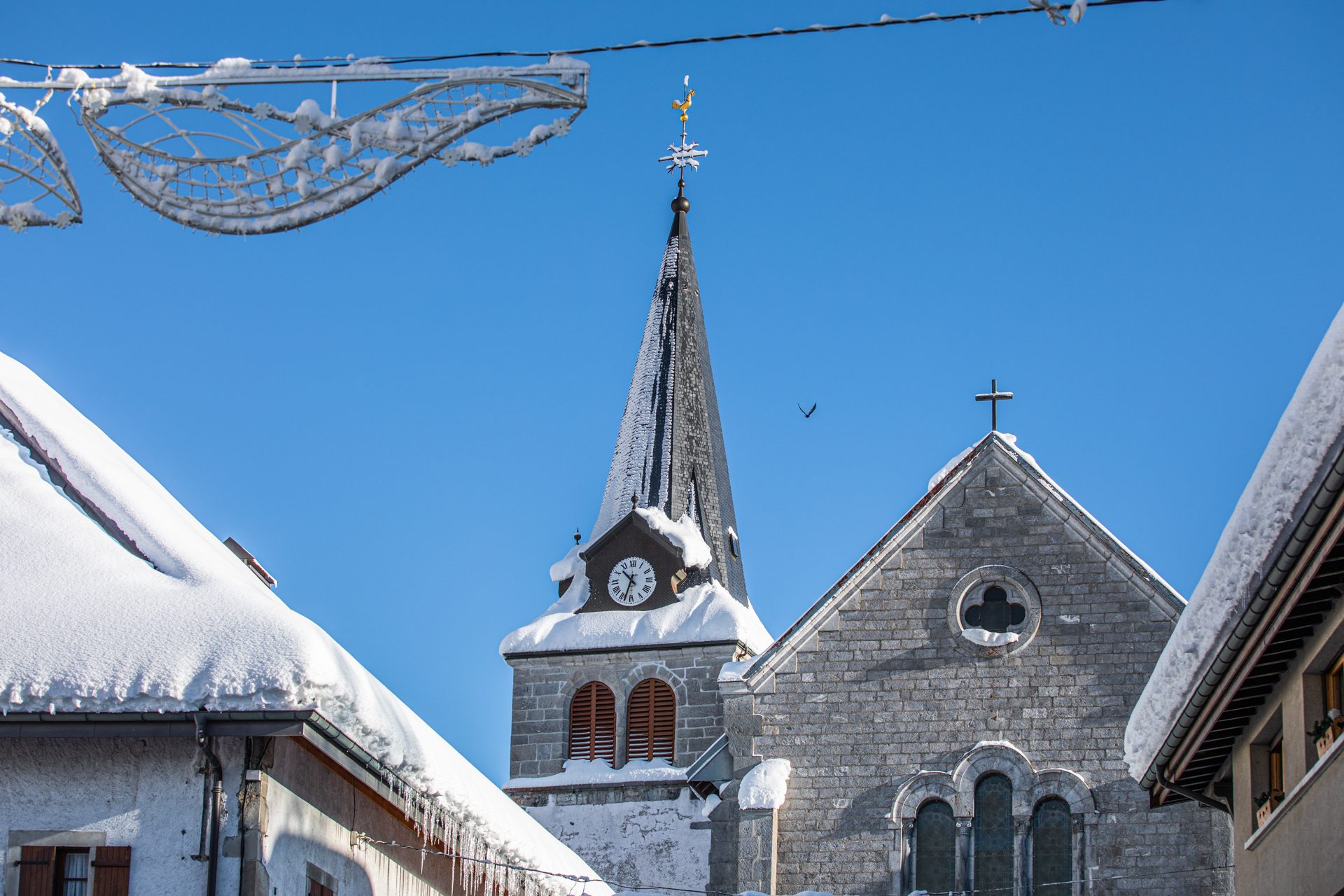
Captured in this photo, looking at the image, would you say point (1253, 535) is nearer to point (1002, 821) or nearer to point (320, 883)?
point (320, 883)

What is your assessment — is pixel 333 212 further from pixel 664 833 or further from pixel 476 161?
pixel 664 833

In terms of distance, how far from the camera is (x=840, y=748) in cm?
2445

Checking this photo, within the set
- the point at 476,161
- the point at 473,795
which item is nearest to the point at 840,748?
the point at 473,795

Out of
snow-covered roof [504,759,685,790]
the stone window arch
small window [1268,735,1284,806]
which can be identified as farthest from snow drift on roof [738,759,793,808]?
snow-covered roof [504,759,685,790]

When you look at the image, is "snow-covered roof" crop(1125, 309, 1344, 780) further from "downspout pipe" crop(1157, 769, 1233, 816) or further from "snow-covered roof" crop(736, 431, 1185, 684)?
"snow-covered roof" crop(736, 431, 1185, 684)

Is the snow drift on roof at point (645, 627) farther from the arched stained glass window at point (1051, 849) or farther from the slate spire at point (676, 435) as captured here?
the arched stained glass window at point (1051, 849)

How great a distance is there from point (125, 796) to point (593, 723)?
24733 millimetres

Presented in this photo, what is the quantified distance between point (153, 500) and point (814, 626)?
34.0 ft

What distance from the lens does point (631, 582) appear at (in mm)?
39906

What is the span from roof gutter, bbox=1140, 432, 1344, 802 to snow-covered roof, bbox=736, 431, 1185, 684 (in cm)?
864

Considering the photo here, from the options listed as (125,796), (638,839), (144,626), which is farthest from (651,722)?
(144,626)

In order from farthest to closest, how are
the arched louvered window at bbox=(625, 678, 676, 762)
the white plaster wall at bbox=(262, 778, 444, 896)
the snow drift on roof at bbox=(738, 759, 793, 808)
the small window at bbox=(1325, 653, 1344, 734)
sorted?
the arched louvered window at bbox=(625, 678, 676, 762), the snow drift on roof at bbox=(738, 759, 793, 808), the white plaster wall at bbox=(262, 778, 444, 896), the small window at bbox=(1325, 653, 1344, 734)

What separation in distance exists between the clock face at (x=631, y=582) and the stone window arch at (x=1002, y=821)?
628 inches

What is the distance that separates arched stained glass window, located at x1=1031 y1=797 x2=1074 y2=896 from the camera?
922 inches
